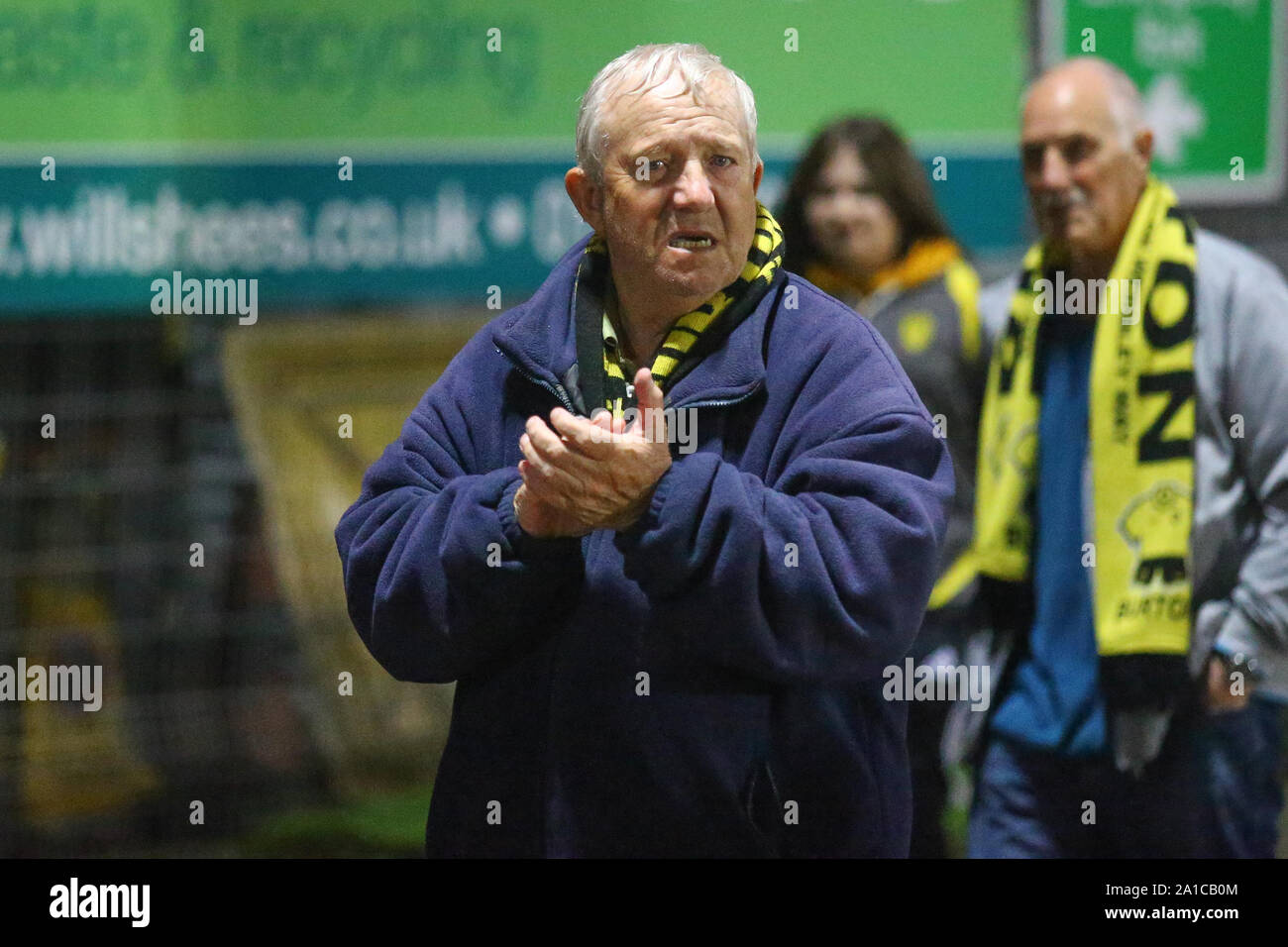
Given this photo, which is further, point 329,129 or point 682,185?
point 329,129

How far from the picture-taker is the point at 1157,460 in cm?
325

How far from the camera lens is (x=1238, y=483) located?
3.26 meters

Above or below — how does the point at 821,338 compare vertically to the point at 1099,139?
below

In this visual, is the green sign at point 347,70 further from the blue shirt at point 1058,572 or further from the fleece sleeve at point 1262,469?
the fleece sleeve at point 1262,469

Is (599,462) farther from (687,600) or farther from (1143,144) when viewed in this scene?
(1143,144)

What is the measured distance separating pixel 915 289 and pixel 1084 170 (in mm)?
517

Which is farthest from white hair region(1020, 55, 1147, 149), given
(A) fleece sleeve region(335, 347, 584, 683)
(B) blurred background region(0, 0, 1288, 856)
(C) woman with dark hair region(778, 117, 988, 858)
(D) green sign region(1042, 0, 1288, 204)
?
(A) fleece sleeve region(335, 347, 584, 683)

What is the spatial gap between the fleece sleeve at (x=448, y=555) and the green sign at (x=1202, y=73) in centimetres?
299

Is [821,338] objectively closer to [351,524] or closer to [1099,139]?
[351,524]

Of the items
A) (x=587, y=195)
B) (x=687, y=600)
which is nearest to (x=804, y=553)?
(x=687, y=600)

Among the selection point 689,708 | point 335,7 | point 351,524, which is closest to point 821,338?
point 689,708
